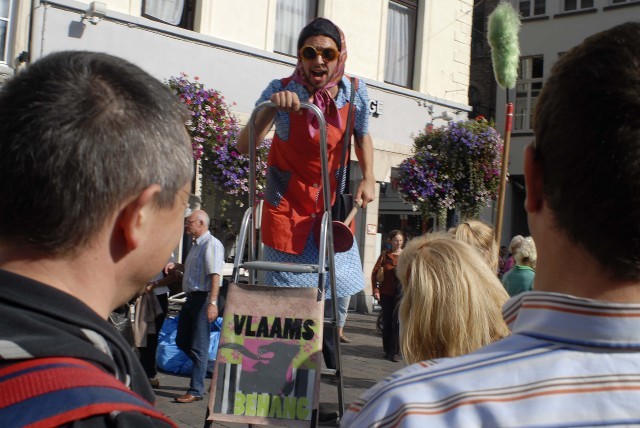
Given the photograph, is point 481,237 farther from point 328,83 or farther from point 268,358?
point 268,358

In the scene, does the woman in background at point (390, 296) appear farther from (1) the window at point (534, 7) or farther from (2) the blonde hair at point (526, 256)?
(1) the window at point (534, 7)

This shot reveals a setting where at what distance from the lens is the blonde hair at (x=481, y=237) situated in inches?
173

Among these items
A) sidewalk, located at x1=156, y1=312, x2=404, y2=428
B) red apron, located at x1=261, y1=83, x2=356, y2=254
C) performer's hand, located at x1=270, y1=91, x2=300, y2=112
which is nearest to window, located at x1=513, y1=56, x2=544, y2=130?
sidewalk, located at x1=156, y1=312, x2=404, y2=428

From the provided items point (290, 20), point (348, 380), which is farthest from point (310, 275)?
point (290, 20)

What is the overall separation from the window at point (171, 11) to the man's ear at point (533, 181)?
10.8 metres

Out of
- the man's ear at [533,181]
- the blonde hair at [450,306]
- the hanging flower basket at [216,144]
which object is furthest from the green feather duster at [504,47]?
the man's ear at [533,181]

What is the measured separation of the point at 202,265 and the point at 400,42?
Answer: 30.9ft

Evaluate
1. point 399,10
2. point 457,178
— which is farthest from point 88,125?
point 399,10

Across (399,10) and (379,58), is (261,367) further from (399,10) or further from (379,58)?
(399,10)

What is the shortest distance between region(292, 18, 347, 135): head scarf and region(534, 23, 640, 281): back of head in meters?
2.91

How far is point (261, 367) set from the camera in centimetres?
338

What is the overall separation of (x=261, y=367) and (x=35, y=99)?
240 cm

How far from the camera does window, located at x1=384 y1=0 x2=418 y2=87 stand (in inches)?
579

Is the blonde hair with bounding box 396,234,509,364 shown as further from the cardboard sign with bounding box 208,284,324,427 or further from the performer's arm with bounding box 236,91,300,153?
the performer's arm with bounding box 236,91,300,153
